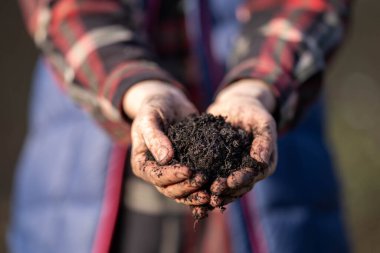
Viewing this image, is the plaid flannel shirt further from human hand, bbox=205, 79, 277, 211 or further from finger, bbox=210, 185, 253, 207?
finger, bbox=210, 185, 253, 207

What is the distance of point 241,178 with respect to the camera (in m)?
0.94

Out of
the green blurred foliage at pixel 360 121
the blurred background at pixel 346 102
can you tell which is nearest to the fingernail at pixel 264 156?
the green blurred foliage at pixel 360 121

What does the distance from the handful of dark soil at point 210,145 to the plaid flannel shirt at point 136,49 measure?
180mm

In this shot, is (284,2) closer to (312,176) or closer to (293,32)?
(293,32)

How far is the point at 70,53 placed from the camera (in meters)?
1.33

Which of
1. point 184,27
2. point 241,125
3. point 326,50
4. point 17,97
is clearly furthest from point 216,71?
point 17,97

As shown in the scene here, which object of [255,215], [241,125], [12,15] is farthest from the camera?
[12,15]

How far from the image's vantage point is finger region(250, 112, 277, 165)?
→ 1.00 meters

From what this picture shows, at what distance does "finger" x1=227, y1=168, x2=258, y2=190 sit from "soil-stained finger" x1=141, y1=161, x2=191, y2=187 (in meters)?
0.07

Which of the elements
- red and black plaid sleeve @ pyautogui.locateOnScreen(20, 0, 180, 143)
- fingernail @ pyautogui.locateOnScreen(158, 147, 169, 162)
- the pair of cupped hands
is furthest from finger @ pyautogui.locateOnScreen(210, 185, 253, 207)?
red and black plaid sleeve @ pyautogui.locateOnScreen(20, 0, 180, 143)

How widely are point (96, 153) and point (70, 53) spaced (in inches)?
9.2

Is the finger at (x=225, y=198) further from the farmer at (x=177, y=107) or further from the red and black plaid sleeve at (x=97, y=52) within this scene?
the red and black plaid sleeve at (x=97, y=52)

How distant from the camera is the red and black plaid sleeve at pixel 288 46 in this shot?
4.15ft

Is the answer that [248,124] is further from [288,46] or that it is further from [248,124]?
[288,46]
